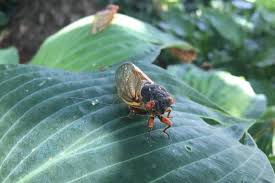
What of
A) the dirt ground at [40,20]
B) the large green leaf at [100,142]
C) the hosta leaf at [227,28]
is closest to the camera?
the large green leaf at [100,142]

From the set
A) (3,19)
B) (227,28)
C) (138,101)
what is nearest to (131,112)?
(138,101)

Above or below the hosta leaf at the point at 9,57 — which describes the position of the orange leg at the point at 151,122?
above

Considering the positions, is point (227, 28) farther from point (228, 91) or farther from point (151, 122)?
point (151, 122)

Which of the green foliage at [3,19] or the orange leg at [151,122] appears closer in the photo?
the orange leg at [151,122]

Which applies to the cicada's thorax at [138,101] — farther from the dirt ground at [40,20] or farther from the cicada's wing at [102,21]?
the dirt ground at [40,20]

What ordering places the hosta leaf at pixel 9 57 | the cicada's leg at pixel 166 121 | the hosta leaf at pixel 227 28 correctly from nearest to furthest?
the cicada's leg at pixel 166 121
the hosta leaf at pixel 9 57
the hosta leaf at pixel 227 28

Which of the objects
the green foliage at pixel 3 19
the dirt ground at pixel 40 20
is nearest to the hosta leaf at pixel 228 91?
the dirt ground at pixel 40 20
